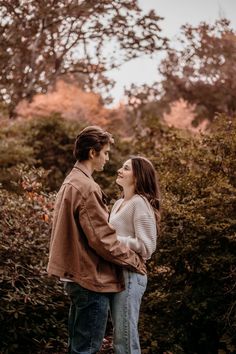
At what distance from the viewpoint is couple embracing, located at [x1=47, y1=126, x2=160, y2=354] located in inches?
123

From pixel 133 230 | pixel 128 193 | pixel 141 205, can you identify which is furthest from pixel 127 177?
pixel 133 230

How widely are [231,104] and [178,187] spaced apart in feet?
65.7

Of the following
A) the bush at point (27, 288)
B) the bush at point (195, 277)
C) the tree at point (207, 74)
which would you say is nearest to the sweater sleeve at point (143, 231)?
the bush at point (195, 277)

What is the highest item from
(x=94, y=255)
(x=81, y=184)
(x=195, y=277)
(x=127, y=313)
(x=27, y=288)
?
(x=81, y=184)

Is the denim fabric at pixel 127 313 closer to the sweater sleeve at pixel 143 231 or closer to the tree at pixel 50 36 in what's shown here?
the sweater sleeve at pixel 143 231

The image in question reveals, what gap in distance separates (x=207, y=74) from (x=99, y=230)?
2415 cm

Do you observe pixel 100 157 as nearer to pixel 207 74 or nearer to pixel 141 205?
pixel 141 205

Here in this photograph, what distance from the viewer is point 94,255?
10.4ft

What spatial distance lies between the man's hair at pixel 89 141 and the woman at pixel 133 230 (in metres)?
0.39

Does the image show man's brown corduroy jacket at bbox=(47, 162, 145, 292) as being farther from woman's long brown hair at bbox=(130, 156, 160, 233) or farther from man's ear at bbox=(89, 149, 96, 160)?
woman's long brown hair at bbox=(130, 156, 160, 233)

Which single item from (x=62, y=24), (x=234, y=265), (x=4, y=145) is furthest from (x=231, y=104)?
(x=234, y=265)

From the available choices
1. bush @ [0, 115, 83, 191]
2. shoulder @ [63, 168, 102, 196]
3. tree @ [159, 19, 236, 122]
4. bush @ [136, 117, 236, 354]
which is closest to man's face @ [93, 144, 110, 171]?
shoulder @ [63, 168, 102, 196]

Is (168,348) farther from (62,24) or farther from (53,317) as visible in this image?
(62,24)

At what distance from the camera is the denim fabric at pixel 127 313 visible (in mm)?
3254
